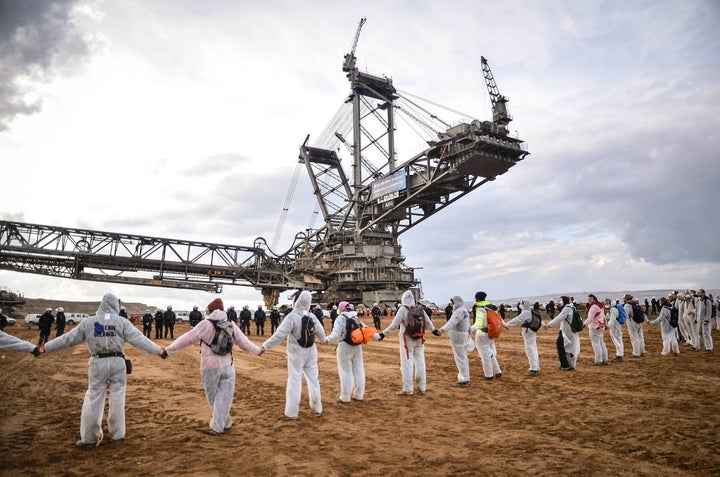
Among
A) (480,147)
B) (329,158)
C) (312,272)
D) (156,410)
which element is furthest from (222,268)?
(156,410)

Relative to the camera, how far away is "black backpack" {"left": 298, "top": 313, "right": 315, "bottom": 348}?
739 cm

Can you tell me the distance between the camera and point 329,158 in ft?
172

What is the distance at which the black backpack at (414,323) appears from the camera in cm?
909

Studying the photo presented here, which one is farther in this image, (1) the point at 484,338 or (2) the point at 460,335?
(1) the point at 484,338

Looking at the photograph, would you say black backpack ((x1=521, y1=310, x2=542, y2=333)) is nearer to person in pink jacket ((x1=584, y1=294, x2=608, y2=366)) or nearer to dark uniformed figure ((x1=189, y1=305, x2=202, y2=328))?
person in pink jacket ((x1=584, y1=294, x2=608, y2=366))

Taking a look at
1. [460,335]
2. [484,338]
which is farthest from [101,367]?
[484,338]

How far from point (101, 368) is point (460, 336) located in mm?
7367

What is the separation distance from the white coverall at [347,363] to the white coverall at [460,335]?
97.3 inches

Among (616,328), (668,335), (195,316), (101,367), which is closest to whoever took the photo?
(101,367)

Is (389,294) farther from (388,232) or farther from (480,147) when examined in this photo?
(480,147)

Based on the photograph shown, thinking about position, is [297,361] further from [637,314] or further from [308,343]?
[637,314]

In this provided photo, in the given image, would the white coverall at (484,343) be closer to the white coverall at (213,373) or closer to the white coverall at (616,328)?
the white coverall at (616,328)

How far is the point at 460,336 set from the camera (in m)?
9.95

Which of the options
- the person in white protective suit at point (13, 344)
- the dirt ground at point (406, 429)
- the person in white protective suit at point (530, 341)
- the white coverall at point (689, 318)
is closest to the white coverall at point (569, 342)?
the dirt ground at point (406, 429)
